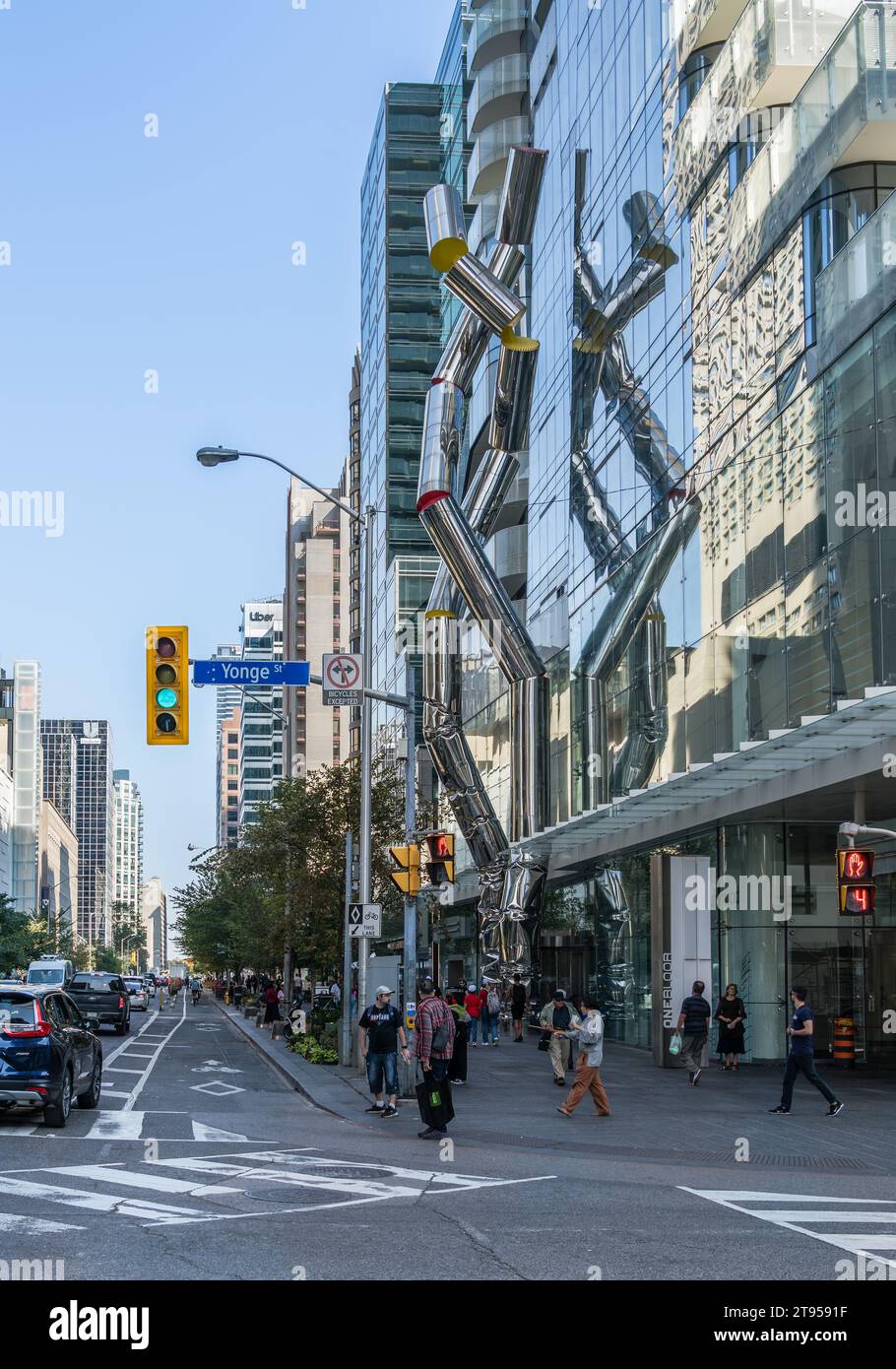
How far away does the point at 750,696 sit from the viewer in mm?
26266

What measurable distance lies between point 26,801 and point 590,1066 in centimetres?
17820

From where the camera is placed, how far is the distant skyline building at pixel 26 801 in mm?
183875

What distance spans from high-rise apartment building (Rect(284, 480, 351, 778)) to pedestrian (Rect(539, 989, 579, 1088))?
104 meters

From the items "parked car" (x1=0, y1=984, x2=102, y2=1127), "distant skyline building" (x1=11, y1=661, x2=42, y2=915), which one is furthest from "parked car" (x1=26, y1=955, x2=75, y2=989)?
"distant skyline building" (x1=11, y1=661, x2=42, y2=915)

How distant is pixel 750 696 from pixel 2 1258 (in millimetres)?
18917

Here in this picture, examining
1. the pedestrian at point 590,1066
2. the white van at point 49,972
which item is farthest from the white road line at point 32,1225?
the white van at point 49,972

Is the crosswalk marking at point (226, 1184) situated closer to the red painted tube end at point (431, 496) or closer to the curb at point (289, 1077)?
the curb at point (289, 1077)

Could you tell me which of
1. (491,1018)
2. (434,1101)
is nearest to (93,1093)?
(434,1101)

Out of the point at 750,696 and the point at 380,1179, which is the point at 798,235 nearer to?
the point at 750,696

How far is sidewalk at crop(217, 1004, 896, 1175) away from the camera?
16672mm

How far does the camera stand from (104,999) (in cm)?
4559

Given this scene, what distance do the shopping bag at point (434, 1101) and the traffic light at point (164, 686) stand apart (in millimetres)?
5151

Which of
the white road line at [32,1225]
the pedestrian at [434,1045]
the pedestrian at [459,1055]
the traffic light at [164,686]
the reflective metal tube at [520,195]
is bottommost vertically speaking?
the pedestrian at [459,1055]

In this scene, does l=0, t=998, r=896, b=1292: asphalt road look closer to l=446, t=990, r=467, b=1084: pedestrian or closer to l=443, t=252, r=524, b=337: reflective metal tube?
l=446, t=990, r=467, b=1084: pedestrian
